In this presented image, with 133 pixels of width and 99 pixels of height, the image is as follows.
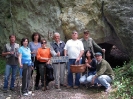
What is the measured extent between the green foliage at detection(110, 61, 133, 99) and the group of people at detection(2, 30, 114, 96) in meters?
0.28

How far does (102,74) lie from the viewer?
6070 mm

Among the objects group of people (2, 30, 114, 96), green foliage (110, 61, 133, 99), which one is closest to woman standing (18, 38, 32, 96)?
group of people (2, 30, 114, 96)

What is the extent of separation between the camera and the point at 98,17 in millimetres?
8938

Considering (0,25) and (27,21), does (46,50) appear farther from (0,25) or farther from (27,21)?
(0,25)

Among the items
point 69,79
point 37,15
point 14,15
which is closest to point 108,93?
point 69,79

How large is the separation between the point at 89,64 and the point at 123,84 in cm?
106

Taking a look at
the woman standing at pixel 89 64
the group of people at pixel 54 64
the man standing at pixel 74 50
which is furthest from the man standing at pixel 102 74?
the man standing at pixel 74 50

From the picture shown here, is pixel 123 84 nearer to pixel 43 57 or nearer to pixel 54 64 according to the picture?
pixel 54 64

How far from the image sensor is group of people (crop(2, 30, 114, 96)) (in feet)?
19.6

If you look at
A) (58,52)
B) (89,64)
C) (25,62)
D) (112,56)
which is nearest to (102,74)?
(89,64)

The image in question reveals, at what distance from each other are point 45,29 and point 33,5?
1066mm

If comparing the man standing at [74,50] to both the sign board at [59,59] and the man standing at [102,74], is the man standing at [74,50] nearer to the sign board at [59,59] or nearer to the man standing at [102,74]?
the sign board at [59,59]

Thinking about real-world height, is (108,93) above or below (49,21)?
below

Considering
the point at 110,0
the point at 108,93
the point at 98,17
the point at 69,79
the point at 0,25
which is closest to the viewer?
the point at 108,93
